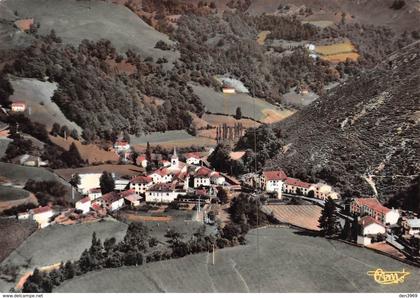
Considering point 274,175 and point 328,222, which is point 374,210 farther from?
point 274,175

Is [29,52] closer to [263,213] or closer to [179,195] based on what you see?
[179,195]

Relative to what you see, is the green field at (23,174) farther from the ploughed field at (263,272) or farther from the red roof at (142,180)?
the ploughed field at (263,272)

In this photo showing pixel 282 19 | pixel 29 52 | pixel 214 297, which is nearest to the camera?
pixel 214 297

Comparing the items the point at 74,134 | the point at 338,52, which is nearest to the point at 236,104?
the point at 74,134

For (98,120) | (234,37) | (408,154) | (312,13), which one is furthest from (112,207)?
(312,13)

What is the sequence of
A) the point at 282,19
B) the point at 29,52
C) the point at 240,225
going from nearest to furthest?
the point at 240,225 → the point at 29,52 → the point at 282,19

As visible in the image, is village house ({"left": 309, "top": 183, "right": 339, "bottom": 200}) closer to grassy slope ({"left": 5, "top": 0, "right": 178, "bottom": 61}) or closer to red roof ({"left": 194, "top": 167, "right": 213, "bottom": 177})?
red roof ({"left": 194, "top": 167, "right": 213, "bottom": 177})
